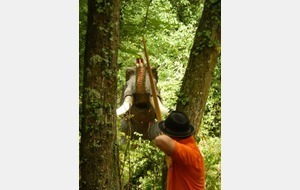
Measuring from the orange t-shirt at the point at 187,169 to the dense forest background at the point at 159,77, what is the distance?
768 millimetres

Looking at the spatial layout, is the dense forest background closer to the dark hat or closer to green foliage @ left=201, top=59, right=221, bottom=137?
green foliage @ left=201, top=59, right=221, bottom=137

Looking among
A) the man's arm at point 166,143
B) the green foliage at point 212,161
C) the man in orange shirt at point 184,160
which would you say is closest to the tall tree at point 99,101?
the man in orange shirt at point 184,160

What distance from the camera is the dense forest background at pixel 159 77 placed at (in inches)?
142

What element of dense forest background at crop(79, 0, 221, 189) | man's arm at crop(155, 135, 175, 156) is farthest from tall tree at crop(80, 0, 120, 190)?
man's arm at crop(155, 135, 175, 156)

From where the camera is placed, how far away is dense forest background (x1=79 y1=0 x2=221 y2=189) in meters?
3.60

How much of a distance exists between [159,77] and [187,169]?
2.18 metres

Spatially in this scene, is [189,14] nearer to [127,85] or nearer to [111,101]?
[127,85]

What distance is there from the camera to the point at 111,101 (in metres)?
3.63

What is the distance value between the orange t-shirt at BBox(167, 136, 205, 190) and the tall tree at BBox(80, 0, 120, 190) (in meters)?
0.72

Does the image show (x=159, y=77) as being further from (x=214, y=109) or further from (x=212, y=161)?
(x=212, y=161)

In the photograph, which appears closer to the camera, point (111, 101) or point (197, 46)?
point (111, 101)

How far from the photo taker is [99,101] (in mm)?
3576

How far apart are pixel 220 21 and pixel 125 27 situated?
0.96m
